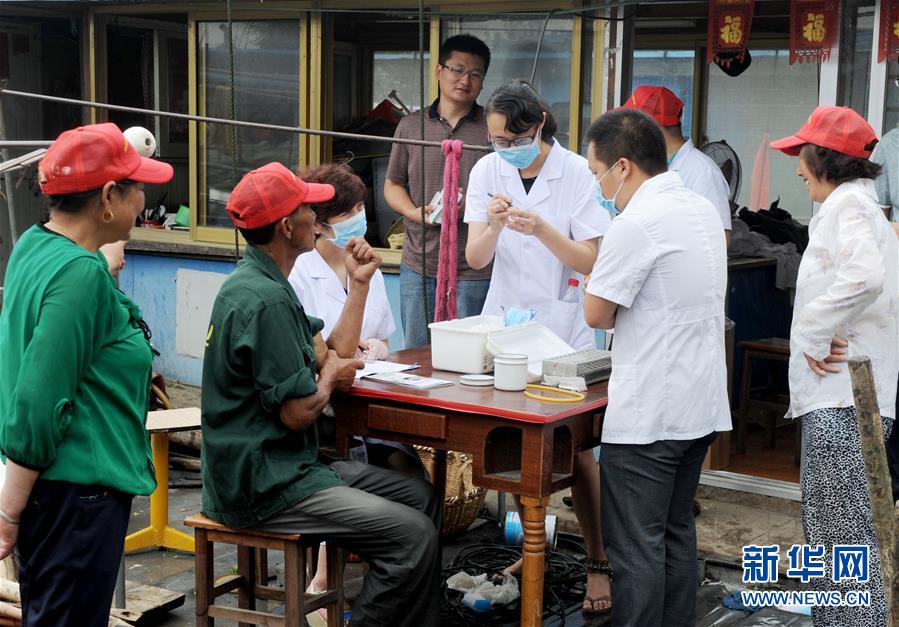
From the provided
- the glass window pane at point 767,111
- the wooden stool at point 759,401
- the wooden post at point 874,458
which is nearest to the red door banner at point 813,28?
the wooden stool at point 759,401

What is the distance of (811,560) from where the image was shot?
3.80 metres

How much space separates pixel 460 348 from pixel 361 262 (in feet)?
1.49

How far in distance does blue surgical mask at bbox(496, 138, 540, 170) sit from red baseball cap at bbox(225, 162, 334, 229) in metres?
1.06

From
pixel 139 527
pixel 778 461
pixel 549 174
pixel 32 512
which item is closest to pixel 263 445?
pixel 32 512

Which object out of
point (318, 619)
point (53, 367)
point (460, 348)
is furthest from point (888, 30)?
point (53, 367)

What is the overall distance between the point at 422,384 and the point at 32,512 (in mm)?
1384

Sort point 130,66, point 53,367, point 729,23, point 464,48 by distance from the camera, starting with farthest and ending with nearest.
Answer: point 130,66 < point 729,23 < point 464,48 < point 53,367

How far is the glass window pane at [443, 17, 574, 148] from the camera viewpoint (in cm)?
579

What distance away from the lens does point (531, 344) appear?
4.04m

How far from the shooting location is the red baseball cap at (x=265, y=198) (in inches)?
132

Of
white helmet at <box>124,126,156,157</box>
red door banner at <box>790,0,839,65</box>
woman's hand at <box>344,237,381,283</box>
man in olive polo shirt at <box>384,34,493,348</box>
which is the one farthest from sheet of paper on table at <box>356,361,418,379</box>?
red door banner at <box>790,0,839,65</box>

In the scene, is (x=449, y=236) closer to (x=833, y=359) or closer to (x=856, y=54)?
(x=833, y=359)

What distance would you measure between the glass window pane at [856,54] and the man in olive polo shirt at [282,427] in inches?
109

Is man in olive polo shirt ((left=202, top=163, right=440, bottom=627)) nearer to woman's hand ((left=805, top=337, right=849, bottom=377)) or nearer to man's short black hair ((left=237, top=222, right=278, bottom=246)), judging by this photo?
man's short black hair ((left=237, top=222, right=278, bottom=246))
